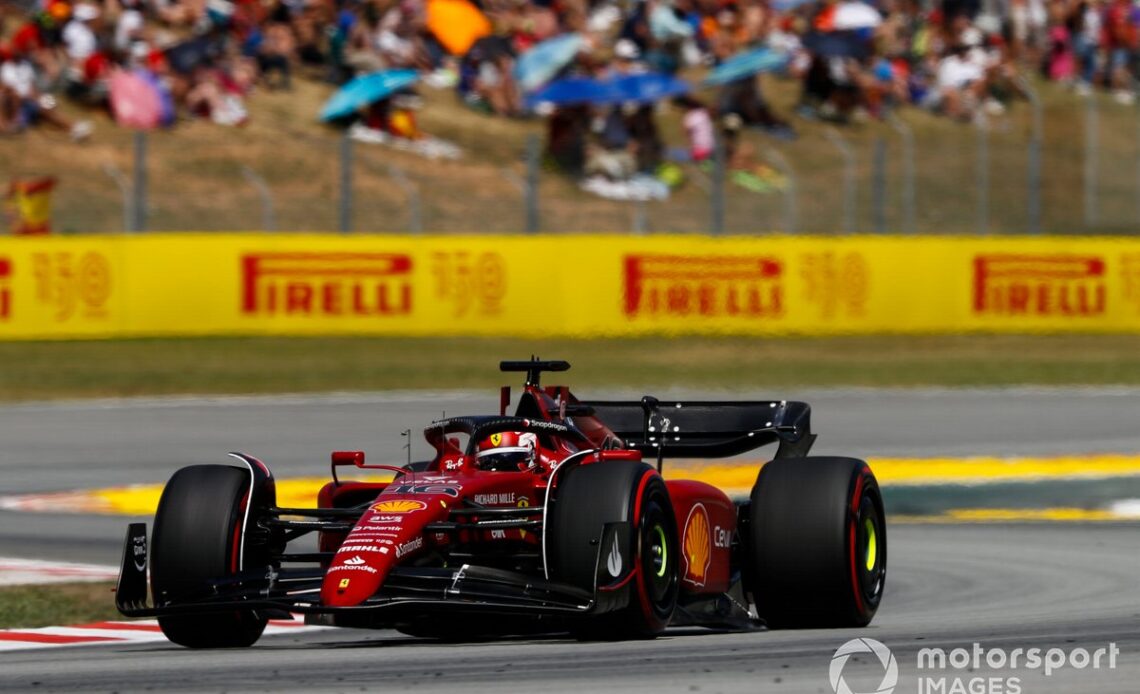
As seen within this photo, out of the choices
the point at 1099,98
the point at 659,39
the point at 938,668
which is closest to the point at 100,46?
the point at 659,39

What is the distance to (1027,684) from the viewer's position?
643 centimetres

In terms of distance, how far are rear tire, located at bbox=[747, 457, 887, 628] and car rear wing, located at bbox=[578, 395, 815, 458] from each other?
0.90 metres

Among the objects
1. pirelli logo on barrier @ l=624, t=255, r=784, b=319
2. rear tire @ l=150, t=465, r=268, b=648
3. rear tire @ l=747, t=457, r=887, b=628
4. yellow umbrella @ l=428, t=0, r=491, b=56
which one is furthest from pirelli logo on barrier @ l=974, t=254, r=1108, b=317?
rear tire @ l=150, t=465, r=268, b=648

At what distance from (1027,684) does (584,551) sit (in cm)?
165

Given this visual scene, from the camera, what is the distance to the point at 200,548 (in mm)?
7750

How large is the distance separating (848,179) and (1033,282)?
322 cm

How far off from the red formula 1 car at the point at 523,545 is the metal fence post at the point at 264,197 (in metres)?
16.3

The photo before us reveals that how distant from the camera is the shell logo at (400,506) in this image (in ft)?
24.5

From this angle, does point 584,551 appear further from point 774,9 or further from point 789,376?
point 774,9

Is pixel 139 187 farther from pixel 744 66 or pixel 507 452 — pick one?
pixel 507 452

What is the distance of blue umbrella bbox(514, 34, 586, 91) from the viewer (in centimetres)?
2788

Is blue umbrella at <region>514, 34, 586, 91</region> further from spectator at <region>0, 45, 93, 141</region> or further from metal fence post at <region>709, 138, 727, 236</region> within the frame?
spectator at <region>0, 45, 93, 141</region>

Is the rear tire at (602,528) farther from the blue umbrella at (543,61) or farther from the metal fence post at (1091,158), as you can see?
the metal fence post at (1091,158)

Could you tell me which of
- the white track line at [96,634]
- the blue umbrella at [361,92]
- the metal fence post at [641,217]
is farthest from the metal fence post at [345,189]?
the white track line at [96,634]
